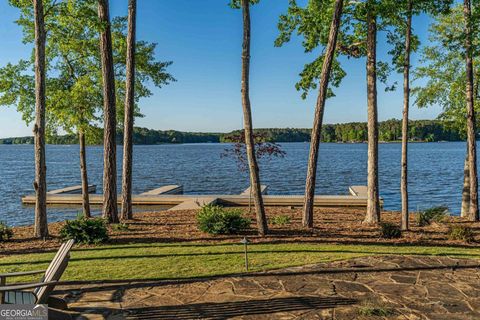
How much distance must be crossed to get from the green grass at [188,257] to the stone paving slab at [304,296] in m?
0.44

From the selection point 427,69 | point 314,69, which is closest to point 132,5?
point 314,69

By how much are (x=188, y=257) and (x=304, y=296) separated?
111 inches

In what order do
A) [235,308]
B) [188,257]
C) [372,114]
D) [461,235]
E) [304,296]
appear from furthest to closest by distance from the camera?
1. [372,114]
2. [461,235]
3. [188,257]
4. [304,296]
5. [235,308]

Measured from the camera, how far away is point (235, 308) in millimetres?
4820

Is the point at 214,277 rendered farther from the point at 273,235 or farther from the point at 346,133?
the point at 346,133

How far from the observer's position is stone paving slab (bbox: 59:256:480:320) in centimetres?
468

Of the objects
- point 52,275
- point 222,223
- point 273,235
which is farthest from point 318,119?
point 52,275

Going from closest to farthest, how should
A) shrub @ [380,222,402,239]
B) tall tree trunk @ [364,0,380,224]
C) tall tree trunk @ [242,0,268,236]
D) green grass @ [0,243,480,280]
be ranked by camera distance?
green grass @ [0,243,480,280] → tall tree trunk @ [242,0,268,236] → shrub @ [380,222,402,239] → tall tree trunk @ [364,0,380,224]

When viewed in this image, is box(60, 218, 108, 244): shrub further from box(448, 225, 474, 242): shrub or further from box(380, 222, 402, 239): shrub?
box(448, 225, 474, 242): shrub

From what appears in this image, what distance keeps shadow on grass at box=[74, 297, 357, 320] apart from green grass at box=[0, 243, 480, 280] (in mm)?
1310

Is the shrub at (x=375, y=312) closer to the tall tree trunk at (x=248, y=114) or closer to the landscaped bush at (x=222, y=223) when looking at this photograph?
the tall tree trunk at (x=248, y=114)

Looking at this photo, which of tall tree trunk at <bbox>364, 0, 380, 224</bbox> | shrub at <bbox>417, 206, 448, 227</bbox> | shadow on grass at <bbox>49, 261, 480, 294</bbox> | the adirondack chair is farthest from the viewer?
shrub at <bbox>417, 206, 448, 227</bbox>

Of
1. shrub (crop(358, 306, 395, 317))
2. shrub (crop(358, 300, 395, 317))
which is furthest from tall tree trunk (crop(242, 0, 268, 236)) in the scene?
shrub (crop(358, 306, 395, 317))

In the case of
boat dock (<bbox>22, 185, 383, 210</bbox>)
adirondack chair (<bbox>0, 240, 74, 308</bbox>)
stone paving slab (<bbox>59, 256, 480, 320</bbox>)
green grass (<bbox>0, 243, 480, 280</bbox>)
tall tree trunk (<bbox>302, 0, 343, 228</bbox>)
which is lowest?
boat dock (<bbox>22, 185, 383, 210</bbox>)
